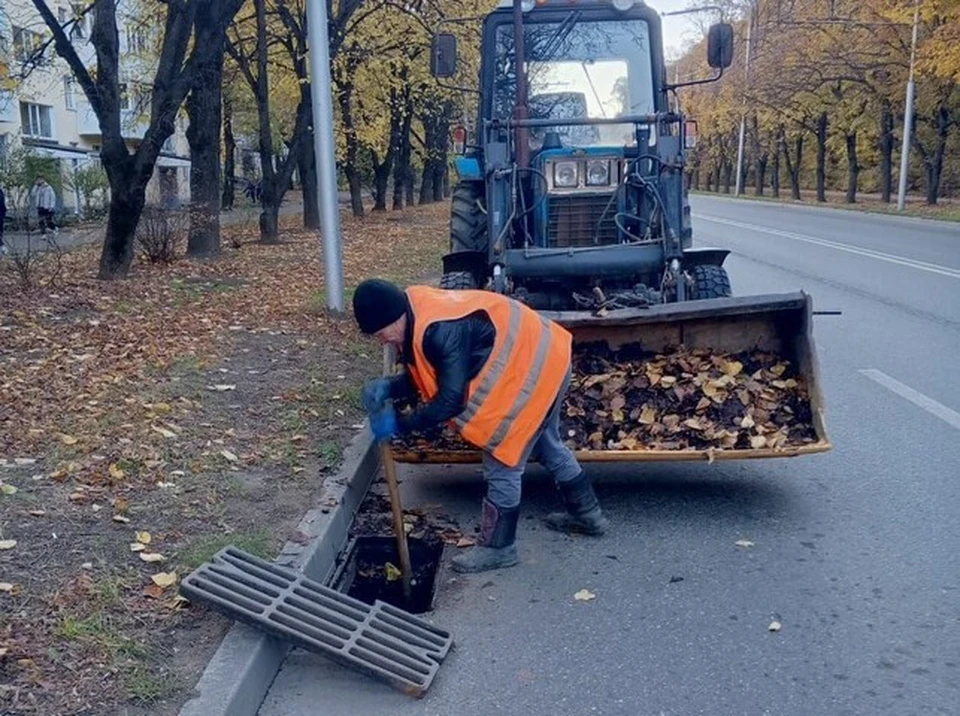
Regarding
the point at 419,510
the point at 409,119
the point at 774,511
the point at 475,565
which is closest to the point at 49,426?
the point at 419,510

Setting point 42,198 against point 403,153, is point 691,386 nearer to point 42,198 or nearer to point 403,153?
point 42,198

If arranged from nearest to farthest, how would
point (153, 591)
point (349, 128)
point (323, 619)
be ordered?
1. point (323, 619)
2. point (153, 591)
3. point (349, 128)

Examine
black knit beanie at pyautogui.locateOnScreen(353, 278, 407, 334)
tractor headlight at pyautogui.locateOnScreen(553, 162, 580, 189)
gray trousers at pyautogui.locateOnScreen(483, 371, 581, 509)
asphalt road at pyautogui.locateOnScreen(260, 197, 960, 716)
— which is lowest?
asphalt road at pyautogui.locateOnScreen(260, 197, 960, 716)

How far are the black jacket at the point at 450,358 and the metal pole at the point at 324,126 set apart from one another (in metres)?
5.73

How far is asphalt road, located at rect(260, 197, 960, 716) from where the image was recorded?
3.74 metres

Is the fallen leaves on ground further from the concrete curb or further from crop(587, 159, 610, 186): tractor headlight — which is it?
crop(587, 159, 610, 186): tractor headlight

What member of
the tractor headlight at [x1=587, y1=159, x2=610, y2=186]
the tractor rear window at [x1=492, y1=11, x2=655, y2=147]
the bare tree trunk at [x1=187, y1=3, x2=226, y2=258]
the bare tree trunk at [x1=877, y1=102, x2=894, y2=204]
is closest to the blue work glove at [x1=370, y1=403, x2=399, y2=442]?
the tractor headlight at [x1=587, y1=159, x2=610, y2=186]

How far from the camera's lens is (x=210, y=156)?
17.0 metres

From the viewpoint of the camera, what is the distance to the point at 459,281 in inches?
346

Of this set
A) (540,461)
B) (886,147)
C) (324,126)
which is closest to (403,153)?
(886,147)

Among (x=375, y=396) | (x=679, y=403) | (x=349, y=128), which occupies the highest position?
(x=349, y=128)

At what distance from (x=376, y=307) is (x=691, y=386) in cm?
237

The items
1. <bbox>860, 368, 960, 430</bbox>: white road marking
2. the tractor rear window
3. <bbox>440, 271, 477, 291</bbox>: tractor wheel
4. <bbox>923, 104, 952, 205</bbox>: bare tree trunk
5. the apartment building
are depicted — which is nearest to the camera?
<bbox>860, 368, 960, 430</bbox>: white road marking

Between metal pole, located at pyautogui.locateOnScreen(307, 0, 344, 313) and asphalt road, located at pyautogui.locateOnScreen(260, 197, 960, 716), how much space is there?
176 inches
